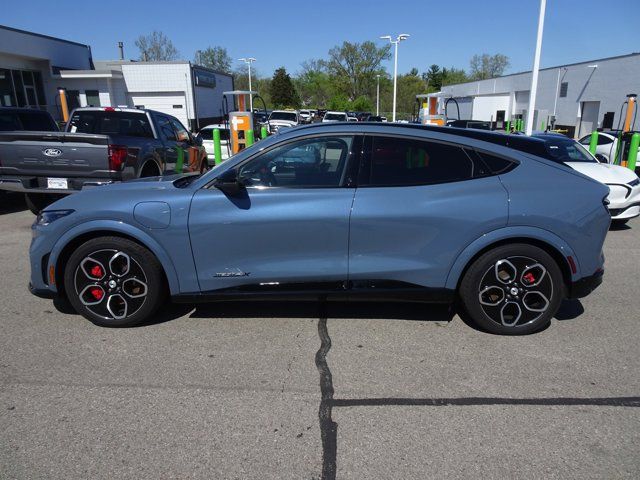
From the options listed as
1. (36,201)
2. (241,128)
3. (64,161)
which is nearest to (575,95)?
(241,128)

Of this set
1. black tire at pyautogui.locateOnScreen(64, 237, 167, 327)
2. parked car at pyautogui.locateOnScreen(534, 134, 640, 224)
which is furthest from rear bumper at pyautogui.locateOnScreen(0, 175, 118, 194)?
parked car at pyautogui.locateOnScreen(534, 134, 640, 224)

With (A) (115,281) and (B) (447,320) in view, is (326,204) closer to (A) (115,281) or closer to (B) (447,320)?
(B) (447,320)

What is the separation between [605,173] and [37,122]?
10.7 m

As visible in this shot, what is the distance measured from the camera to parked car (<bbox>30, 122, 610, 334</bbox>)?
12.5ft

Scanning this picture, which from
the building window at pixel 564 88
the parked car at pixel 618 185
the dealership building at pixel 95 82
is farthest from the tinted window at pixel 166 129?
the building window at pixel 564 88

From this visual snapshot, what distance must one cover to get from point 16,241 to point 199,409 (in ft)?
18.2

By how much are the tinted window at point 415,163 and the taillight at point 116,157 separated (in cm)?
488

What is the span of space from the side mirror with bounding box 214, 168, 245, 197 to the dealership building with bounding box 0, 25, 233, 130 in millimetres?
27760

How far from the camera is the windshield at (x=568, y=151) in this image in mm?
9078

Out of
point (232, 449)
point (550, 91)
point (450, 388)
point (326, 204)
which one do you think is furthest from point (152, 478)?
point (550, 91)

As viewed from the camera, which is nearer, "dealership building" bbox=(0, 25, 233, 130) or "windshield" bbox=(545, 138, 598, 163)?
"windshield" bbox=(545, 138, 598, 163)

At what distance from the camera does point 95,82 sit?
29.9 m

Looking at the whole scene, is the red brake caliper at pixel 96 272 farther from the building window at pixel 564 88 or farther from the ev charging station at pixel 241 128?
the building window at pixel 564 88

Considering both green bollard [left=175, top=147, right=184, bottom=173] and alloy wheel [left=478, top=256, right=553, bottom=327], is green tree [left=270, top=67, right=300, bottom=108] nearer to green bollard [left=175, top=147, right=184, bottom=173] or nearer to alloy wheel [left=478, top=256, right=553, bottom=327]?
green bollard [left=175, top=147, right=184, bottom=173]
